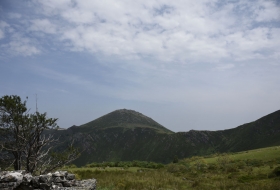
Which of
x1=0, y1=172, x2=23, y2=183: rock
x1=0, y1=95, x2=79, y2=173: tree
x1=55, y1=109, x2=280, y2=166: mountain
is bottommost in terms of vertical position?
x1=55, y1=109, x2=280, y2=166: mountain

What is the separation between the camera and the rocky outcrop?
27.8ft

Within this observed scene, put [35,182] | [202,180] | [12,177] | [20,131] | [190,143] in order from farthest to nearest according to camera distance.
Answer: [190,143]
[202,180]
[20,131]
[35,182]
[12,177]

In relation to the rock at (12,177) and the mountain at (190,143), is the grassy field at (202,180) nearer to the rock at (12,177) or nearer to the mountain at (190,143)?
the rock at (12,177)

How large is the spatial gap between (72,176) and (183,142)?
15605 centimetres

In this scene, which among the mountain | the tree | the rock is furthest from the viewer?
the mountain

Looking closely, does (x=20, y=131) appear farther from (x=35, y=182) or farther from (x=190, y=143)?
(x=190, y=143)

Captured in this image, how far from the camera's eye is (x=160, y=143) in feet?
561

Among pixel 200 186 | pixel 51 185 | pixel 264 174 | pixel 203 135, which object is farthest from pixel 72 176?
pixel 203 135

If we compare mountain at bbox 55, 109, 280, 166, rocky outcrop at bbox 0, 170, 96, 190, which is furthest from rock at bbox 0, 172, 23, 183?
mountain at bbox 55, 109, 280, 166

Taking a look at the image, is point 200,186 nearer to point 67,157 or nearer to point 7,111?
point 67,157

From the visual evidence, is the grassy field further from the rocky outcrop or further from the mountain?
the mountain

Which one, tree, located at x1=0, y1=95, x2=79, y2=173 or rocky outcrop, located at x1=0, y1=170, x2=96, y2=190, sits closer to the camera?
rocky outcrop, located at x1=0, y1=170, x2=96, y2=190

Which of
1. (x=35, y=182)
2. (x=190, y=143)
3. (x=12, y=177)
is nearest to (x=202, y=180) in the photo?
(x=35, y=182)

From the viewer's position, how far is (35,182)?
8.90 m
